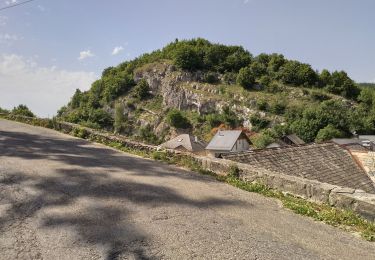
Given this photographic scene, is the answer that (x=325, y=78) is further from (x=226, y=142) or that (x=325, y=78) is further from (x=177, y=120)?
(x=226, y=142)

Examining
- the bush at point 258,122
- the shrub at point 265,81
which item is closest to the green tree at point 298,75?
the shrub at point 265,81

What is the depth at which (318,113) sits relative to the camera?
78125 mm

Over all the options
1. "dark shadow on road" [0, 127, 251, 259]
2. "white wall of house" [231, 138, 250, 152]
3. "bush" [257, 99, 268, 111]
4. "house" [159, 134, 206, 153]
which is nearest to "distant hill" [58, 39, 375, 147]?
"bush" [257, 99, 268, 111]

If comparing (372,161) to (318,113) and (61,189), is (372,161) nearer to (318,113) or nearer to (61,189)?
(61,189)

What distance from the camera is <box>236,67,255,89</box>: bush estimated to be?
337 feet

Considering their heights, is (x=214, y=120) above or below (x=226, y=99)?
below

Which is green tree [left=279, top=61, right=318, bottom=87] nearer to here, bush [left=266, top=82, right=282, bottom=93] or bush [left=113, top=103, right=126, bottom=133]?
bush [left=266, top=82, right=282, bottom=93]

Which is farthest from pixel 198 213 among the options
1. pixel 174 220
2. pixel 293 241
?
pixel 293 241

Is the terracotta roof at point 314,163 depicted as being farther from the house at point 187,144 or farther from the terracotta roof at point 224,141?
the house at point 187,144

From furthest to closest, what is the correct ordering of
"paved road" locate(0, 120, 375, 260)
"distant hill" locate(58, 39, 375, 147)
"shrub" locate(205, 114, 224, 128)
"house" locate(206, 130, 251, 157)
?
"shrub" locate(205, 114, 224, 128) < "distant hill" locate(58, 39, 375, 147) < "house" locate(206, 130, 251, 157) < "paved road" locate(0, 120, 375, 260)

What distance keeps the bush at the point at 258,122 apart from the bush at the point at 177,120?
58.2ft

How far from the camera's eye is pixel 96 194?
636 cm

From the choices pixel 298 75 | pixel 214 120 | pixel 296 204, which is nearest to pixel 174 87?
pixel 214 120

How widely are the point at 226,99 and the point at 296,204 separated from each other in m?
94.5
